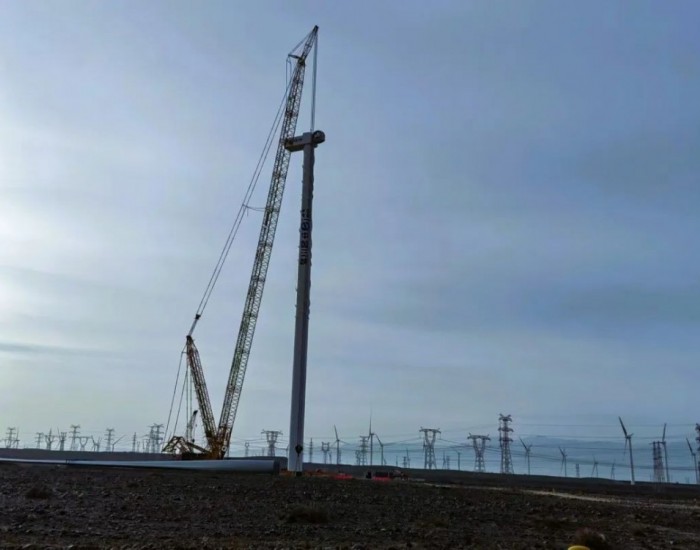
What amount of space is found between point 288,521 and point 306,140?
61.3m

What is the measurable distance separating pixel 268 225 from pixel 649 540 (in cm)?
7043

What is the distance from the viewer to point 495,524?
33438mm

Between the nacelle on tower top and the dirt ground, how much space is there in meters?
48.1

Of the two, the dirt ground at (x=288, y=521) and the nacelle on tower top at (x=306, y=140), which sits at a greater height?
the nacelle on tower top at (x=306, y=140)

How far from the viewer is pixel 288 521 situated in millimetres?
30328

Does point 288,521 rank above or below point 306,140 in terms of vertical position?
below

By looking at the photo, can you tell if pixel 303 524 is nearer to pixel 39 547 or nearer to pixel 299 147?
pixel 39 547

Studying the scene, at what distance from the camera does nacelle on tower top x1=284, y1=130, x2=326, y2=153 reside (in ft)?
282

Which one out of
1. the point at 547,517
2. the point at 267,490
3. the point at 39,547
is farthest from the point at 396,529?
the point at 267,490

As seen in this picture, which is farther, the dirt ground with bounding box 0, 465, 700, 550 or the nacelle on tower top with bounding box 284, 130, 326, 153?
the nacelle on tower top with bounding box 284, 130, 326, 153

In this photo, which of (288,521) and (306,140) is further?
(306,140)

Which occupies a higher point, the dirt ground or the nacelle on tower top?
the nacelle on tower top

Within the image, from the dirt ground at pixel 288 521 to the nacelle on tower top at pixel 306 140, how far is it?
48.1 meters

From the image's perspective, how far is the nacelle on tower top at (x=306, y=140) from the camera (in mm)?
86062
